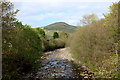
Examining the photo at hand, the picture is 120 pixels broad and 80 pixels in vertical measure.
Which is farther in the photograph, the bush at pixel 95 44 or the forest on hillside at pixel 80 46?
the bush at pixel 95 44

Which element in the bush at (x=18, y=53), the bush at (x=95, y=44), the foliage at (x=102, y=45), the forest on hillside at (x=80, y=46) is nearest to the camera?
the foliage at (x=102, y=45)

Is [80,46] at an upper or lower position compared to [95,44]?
lower

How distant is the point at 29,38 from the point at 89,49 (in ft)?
16.2

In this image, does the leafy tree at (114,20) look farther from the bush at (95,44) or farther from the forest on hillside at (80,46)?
the bush at (95,44)

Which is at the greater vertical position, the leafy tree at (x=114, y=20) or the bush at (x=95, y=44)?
the leafy tree at (x=114, y=20)

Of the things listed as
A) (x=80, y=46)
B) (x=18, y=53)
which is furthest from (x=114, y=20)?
(x=18, y=53)

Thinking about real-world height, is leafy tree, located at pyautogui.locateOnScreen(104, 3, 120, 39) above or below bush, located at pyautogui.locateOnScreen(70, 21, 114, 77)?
above

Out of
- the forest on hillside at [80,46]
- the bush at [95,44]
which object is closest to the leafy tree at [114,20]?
the forest on hillside at [80,46]

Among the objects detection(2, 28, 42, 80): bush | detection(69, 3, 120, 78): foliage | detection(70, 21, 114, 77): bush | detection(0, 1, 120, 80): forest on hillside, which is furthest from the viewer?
detection(70, 21, 114, 77): bush

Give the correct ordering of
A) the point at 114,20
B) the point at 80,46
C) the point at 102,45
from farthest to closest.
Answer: the point at 80,46 < the point at 102,45 < the point at 114,20

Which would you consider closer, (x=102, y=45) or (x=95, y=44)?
(x=102, y=45)

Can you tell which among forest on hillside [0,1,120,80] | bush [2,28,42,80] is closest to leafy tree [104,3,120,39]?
forest on hillside [0,1,120,80]

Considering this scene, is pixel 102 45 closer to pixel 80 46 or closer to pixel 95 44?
pixel 95 44

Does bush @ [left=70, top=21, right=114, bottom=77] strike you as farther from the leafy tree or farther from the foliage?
the leafy tree
